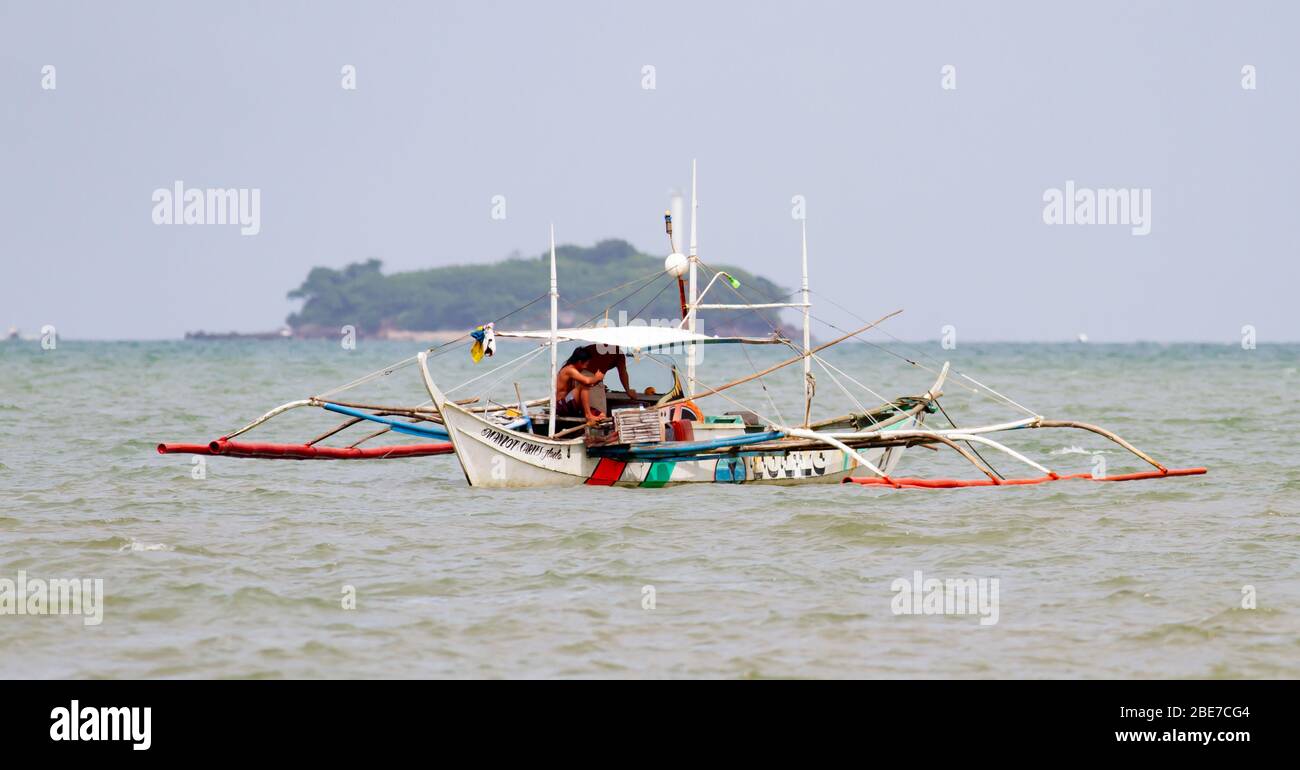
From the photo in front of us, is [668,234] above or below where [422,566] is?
above

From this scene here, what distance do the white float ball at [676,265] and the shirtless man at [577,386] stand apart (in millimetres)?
1988

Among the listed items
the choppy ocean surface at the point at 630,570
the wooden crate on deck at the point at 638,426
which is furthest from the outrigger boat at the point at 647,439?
the choppy ocean surface at the point at 630,570

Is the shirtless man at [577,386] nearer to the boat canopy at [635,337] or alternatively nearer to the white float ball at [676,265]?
the boat canopy at [635,337]

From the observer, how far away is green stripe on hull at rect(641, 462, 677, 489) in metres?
20.6

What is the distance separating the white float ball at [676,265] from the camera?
22.1 meters

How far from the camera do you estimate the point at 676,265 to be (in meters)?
22.3

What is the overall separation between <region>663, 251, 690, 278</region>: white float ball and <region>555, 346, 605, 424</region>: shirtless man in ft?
6.52

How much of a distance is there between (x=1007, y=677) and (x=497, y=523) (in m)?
8.18

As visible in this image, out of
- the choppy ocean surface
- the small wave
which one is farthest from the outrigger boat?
the small wave

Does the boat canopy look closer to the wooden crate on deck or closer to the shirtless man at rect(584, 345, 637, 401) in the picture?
the shirtless man at rect(584, 345, 637, 401)

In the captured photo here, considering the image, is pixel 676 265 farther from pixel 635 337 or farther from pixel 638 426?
pixel 638 426
